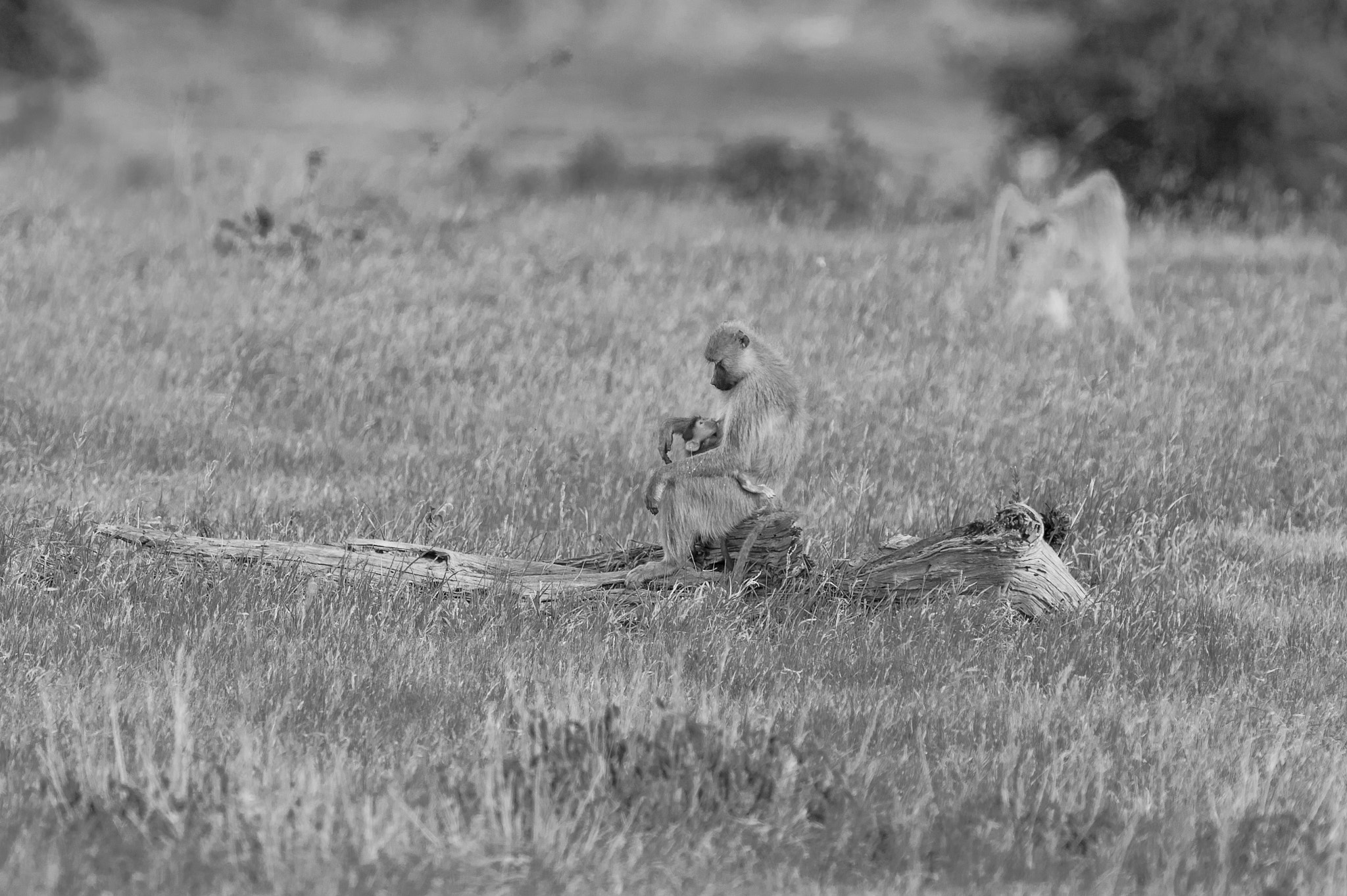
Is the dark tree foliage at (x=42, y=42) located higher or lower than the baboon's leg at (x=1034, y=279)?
higher

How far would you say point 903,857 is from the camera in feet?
15.5

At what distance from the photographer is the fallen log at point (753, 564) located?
731cm

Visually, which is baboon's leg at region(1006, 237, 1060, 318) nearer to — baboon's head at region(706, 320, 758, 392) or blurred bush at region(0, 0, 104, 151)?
baboon's head at region(706, 320, 758, 392)

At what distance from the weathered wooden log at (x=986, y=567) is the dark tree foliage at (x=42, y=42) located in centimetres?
2984

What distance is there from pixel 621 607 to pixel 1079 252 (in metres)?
7.97

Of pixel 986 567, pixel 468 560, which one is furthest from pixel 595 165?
pixel 986 567

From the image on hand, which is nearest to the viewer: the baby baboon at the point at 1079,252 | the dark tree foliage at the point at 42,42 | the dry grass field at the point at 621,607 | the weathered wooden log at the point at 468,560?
the dry grass field at the point at 621,607

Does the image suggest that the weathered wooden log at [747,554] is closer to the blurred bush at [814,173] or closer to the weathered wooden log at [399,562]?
the weathered wooden log at [399,562]

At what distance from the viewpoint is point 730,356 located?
22.7ft

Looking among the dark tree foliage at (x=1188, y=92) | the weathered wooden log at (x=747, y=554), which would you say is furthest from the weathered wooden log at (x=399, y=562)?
the dark tree foliage at (x=1188, y=92)

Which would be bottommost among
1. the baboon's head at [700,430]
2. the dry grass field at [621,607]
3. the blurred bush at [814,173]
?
the dry grass field at [621,607]

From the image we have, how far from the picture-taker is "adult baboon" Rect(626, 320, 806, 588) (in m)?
6.92

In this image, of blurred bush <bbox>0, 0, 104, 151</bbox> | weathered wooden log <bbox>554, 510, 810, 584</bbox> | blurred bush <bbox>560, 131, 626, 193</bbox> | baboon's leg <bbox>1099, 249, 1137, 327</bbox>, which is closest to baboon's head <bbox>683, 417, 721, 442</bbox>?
weathered wooden log <bbox>554, 510, 810, 584</bbox>

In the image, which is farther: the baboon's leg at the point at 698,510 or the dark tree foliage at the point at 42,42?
the dark tree foliage at the point at 42,42
